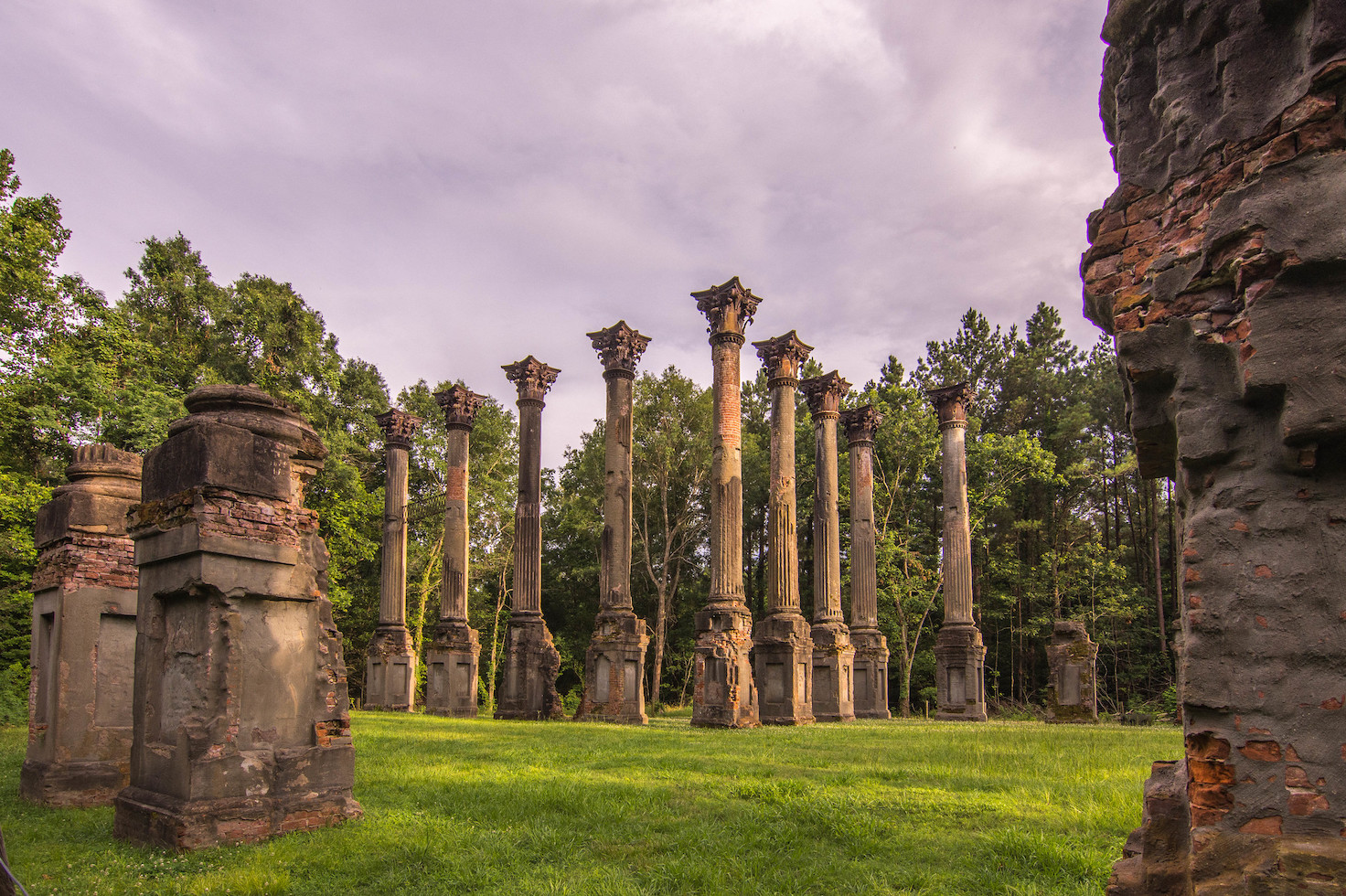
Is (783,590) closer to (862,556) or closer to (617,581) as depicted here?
(617,581)

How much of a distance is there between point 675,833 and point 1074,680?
16.8m

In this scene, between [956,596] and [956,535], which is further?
[956,535]

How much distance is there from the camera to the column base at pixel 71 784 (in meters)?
8.53

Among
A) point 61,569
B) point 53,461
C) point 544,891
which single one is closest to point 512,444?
point 53,461

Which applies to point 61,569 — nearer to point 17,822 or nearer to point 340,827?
point 17,822

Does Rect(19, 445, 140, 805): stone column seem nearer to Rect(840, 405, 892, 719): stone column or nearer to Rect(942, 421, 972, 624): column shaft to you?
Rect(840, 405, 892, 719): stone column

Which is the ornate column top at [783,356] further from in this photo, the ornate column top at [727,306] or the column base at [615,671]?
the column base at [615,671]

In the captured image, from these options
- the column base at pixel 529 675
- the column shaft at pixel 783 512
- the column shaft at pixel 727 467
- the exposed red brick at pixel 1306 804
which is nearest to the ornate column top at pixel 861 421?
the column shaft at pixel 783 512

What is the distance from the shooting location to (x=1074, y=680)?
65.9 ft

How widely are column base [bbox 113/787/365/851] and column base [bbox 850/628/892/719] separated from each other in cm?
1923

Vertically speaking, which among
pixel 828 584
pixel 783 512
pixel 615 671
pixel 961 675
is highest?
pixel 783 512

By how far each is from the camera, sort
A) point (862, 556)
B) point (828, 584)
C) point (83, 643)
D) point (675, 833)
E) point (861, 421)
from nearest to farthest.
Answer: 1. point (675, 833)
2. point (83, 643)
3. point (828, 584)
4. point (862, 556)
5. point (861, 421)

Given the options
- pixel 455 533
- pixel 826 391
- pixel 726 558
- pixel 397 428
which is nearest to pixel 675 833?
pixel 726 558

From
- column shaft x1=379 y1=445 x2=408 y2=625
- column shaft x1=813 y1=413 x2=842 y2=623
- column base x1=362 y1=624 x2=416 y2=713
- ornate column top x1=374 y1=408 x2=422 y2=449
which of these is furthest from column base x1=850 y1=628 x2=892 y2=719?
ornate column top x1=374 y1=408 x2=422 y2=449
